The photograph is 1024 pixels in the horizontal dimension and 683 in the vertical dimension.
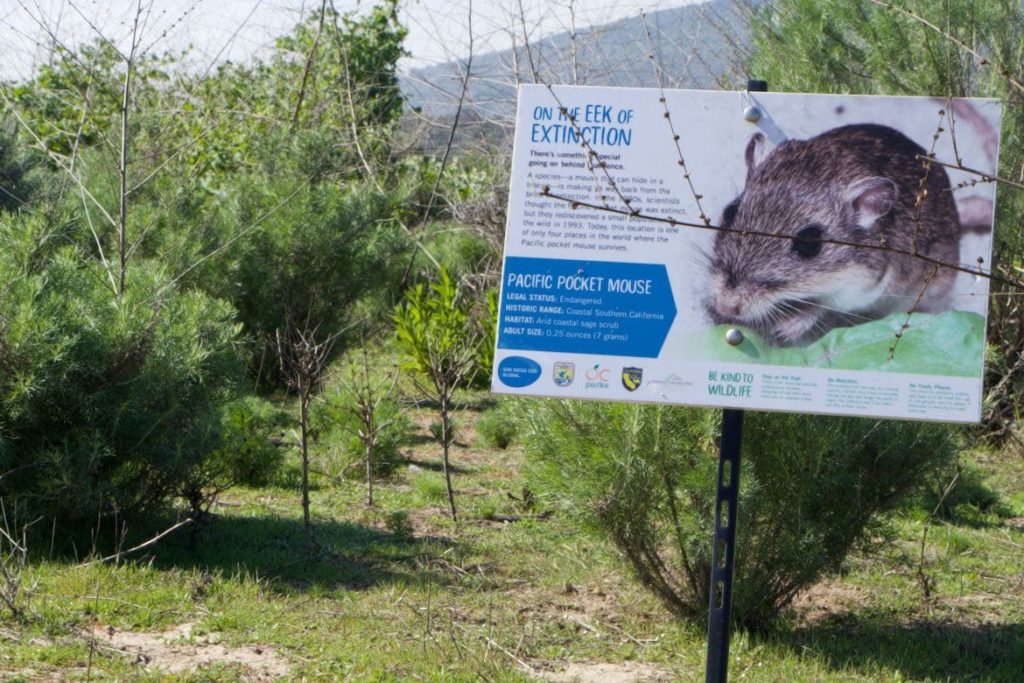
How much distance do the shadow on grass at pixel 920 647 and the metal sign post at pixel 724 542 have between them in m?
1.00

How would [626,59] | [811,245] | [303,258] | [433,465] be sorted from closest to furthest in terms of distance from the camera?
[811,245]
[433,465]
[626,59]
[303,258]

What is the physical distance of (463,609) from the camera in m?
5.34

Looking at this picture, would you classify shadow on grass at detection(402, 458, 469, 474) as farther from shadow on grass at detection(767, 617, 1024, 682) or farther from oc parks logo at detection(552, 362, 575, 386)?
oc parks logo at detection(552, 362, 575, 386)

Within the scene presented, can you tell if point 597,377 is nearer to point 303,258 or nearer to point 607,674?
point 607,674

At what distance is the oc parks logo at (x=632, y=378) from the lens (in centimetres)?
377

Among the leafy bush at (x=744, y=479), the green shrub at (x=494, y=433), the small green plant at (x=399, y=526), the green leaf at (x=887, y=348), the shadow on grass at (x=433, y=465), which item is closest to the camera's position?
the green leaf at (x=887, y=348)

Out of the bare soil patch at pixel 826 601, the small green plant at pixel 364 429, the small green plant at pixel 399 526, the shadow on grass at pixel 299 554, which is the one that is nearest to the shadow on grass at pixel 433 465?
the small green plant at pixel 364 429

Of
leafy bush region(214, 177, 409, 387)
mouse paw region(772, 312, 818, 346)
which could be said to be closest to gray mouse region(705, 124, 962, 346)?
mouse paw region(772, 312, 818, 346)

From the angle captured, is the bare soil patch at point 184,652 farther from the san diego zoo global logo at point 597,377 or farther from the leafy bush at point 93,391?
the san diego zoo global logo at point 597,377

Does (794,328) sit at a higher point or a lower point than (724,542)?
higher

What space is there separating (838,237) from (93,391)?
11.2 ft

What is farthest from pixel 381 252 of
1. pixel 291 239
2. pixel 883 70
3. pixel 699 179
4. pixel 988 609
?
pixel 699 179

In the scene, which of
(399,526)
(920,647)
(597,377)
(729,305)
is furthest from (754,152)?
(399,526)

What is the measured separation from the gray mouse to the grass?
1.57 metres
